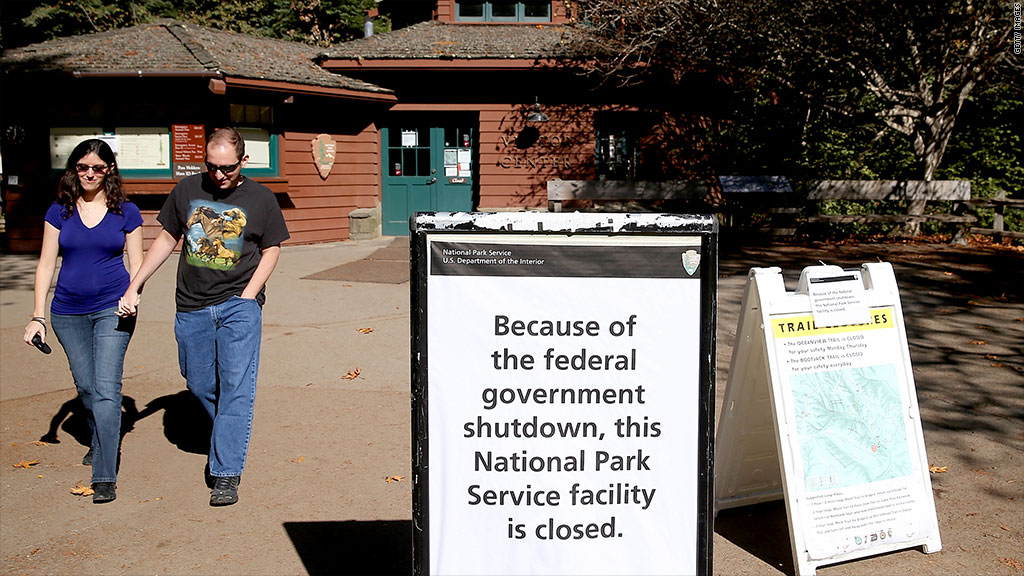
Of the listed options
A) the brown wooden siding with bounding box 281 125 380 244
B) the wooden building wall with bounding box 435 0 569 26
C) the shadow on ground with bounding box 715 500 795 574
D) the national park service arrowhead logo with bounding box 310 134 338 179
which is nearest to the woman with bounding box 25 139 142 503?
the shadow on ground with bounding box 715 500 795 574

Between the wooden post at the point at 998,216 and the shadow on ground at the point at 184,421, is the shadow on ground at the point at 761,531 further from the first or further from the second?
the wooden post at the point at 998,216

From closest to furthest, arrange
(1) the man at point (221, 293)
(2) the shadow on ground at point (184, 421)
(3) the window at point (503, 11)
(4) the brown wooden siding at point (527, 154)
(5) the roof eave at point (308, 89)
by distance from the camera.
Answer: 1. (1) the man at point (221, 293)
2. (2) the shadow on ground at point (184, 421)
3. (5) the roof eave at point (308, 89)
4. (4) the brown wooden siding at point (527, 154)
5. (3) the window at point (503, 11)

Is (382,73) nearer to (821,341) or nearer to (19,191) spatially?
(19,191)

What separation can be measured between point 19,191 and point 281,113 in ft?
14.7

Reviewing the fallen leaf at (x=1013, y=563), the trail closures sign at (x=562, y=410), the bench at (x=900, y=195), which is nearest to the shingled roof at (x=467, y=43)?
the bench at (x=900, y=195)

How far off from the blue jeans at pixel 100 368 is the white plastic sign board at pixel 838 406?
3105 millimetres

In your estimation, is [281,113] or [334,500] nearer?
[334,500]

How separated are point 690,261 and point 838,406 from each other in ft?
4.94

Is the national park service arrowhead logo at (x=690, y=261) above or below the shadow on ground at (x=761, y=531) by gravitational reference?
above

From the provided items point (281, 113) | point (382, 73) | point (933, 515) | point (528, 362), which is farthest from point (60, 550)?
point (382, 73)

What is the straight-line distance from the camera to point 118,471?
528cm

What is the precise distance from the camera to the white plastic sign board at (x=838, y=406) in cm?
386

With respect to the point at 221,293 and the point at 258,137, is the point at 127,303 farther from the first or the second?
the point at 258,137

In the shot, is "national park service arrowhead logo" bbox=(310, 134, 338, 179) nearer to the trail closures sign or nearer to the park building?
the park building
